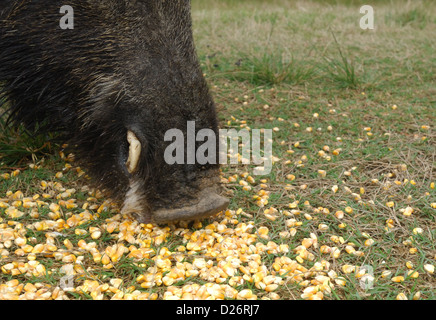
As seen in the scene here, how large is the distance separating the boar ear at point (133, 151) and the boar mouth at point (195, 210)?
0.23 m

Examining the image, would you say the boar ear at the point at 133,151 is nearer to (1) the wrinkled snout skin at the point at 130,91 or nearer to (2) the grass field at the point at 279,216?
(1) the wrinkled snout skin at the point at 130,91

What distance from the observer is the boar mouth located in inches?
85.7

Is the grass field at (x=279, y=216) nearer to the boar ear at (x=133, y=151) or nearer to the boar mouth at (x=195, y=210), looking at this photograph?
the boar mouth at (x=195, y=210)

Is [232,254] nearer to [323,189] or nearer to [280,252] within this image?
[280,252]

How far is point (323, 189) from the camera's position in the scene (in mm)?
2855

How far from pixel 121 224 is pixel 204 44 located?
3.77 m

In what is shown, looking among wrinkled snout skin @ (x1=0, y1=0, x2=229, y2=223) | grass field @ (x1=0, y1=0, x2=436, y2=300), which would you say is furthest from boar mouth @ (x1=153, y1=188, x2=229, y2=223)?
grass field @ (x1=0, y1=0, x2=436, y2=300)

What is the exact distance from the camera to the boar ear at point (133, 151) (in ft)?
7.00

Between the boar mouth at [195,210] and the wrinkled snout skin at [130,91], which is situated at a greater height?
the wrinkled snout skin at [130,91]

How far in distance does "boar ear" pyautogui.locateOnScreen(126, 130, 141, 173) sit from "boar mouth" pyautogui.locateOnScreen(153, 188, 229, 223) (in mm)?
233

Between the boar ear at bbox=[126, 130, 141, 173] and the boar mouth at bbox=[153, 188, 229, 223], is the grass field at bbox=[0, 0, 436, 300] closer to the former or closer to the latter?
the boar mouth at bbox=[153, 188, 229, 223]

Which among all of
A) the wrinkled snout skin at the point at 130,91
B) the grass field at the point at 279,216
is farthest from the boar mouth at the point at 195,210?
the grass field at the point at 279,216

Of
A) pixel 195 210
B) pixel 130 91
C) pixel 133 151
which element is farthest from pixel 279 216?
pixel 130 91

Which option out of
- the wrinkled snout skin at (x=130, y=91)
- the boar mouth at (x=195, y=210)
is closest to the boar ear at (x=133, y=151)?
the wrinkled snout skin at (x=130, y=91)
